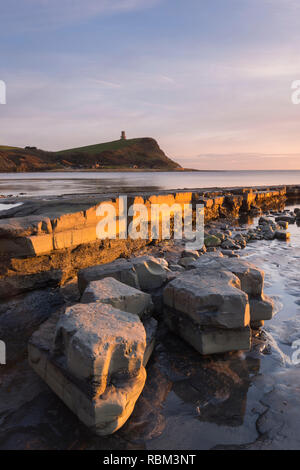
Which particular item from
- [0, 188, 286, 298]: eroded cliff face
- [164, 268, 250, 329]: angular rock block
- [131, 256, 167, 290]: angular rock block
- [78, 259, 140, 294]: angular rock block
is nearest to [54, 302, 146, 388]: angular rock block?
[164, 268, 250, 329]: angular rock block

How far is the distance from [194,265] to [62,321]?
116 inches

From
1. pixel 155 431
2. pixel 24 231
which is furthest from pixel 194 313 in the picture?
pixel 24 231

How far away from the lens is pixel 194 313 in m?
3.24

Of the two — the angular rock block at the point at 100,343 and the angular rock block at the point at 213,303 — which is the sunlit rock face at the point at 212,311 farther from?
the angular rock block at the point at 100,343

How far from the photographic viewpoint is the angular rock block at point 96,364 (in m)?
2.19

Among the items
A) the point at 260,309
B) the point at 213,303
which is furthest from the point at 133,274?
the point at 260,309

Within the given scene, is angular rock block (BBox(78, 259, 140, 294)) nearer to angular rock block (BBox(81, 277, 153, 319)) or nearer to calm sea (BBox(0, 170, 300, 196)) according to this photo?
angular rock block (BBox(81, 277, 153, 319))

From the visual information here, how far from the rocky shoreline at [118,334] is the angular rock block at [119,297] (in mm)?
11

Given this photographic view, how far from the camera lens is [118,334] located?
2420mm

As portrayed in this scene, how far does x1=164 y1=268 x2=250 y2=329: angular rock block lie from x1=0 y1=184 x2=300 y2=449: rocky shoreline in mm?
11

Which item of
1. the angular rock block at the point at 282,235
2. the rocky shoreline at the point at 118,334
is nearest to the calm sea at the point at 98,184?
the angular rock block at the point at 282,235

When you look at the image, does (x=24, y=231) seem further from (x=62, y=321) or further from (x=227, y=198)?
(x=227, y=198)

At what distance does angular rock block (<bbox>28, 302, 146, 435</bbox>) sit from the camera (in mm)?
2189

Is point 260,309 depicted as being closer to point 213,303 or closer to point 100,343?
point 213,303
